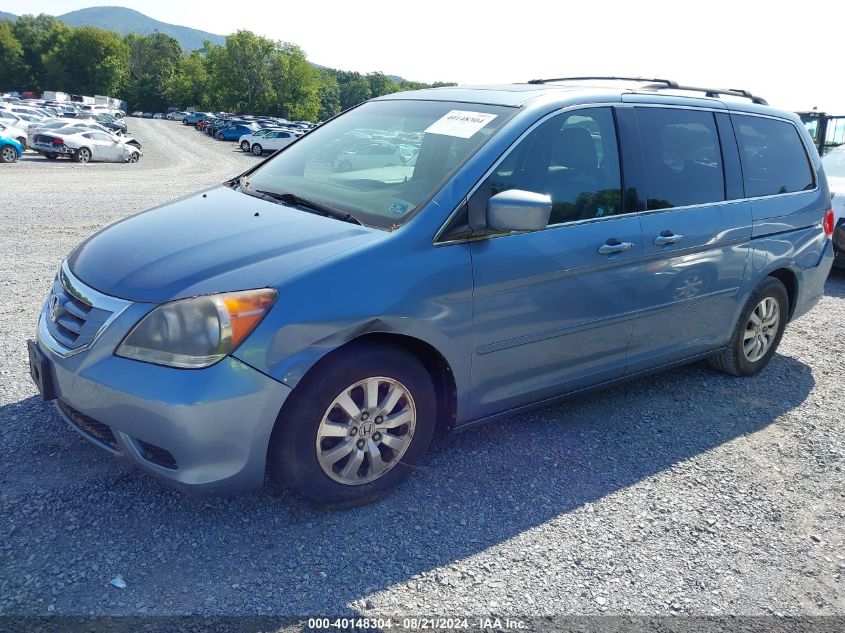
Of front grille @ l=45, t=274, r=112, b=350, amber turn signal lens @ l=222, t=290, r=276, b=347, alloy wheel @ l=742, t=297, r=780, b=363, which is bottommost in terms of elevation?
alloy wheel @ l=742, t=297, r=780, b=363

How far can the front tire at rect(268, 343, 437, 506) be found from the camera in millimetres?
3020

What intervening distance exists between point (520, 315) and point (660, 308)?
114 centimetres

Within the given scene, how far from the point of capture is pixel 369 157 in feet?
13.3

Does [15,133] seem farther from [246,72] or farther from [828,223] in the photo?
[246,72]

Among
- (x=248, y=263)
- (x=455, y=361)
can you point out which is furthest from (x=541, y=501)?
(x=248, y=263)

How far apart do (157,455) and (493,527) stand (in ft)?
4.80

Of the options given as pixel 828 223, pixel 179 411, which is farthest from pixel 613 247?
pixel 828 223

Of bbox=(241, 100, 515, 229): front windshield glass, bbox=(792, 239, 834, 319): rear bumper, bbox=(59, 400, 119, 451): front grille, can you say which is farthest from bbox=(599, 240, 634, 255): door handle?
bbox=(59, 400, 119, 451): front grille

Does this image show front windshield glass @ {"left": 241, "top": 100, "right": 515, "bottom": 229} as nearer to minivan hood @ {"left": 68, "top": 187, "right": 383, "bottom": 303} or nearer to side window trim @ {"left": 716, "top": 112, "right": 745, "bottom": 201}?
minivan hood @ {"left": 68, "top": 187, "right": 383, "bottom": 303}

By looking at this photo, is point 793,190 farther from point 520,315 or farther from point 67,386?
point 67,386

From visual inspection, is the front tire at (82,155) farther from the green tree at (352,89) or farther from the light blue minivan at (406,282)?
the green tree at (352,89)

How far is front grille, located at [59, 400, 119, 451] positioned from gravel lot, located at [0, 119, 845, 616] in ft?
1.13

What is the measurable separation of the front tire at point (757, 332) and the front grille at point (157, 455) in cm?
376

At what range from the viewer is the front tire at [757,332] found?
16.5ft
